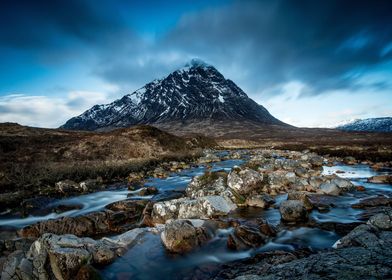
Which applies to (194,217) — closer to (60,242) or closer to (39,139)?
(60,242)

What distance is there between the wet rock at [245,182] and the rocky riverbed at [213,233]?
0.07 meters

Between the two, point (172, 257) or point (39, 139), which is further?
point (39, 139)

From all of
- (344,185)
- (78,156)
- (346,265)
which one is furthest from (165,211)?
(78,156)

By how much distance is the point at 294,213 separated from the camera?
43.4 feet

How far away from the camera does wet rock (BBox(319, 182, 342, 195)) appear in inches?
717

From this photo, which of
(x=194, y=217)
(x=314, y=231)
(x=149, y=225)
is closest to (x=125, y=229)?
(x=149, y=225)

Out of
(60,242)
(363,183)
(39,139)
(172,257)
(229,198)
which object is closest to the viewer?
(60,242)

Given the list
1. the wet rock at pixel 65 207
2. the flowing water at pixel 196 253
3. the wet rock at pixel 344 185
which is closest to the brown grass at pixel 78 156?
the wet rock at pixel 65 207

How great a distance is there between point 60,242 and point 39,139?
34531mm

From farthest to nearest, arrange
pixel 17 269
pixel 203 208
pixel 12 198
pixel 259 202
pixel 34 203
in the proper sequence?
1. pixel 12 198
2. pixel 34 203
3. pixel 259 202
4. pixel 203 208
5. pixel 17 269

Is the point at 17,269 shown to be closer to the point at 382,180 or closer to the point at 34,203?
the point at 34,203

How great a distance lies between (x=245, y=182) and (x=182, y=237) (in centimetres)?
895

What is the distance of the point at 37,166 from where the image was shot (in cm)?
2755

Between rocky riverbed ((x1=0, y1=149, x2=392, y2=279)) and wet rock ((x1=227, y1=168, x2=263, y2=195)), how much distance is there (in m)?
0.07
